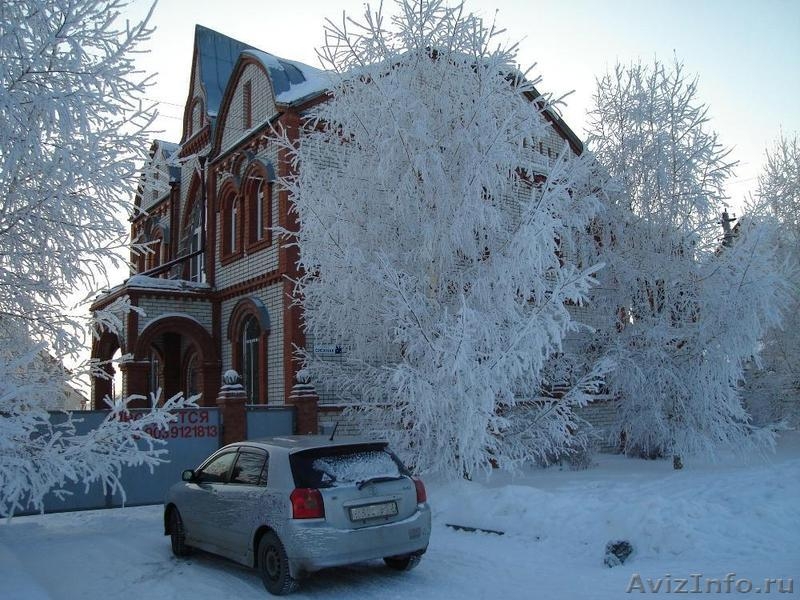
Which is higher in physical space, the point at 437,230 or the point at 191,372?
the point at 437,230

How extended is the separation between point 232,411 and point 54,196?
7.17 m

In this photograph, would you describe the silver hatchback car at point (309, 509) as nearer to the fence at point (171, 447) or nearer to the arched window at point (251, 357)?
the fence at point (171, 447)

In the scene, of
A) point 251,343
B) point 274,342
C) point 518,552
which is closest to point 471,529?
point 518,552

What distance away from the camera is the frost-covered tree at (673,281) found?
14.0 metres

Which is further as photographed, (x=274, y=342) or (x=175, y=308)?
(x=175, y=308)

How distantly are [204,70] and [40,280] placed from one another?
1707 cm

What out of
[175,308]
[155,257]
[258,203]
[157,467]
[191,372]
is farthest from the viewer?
[155,257]

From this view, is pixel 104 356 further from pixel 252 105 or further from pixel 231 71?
pixel 231 71

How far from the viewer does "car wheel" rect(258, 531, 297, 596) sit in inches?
254

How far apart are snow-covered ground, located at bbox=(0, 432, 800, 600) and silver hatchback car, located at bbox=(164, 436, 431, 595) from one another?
37 cm

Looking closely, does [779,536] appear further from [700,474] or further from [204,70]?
[204,70]

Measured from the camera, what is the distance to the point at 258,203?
17.8 m

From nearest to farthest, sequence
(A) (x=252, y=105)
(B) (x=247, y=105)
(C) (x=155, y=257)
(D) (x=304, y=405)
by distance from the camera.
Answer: (D) (x=304, y=405), (A) (x=252, y=105), (B) (x=247, y=105), (C) (x=155, y=257)

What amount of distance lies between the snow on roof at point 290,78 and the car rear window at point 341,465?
11.1 m
